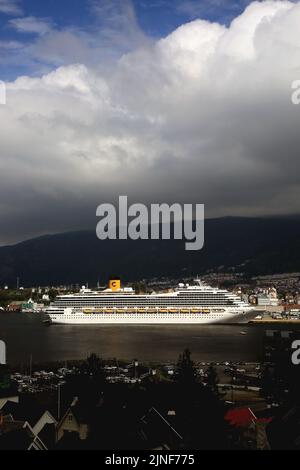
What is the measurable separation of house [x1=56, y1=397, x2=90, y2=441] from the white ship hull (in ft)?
89.5

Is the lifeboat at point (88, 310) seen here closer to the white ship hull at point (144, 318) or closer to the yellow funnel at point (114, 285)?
the white ship hull at point (144, 318)

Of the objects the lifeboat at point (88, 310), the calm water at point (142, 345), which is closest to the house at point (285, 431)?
the calm water at point (142, 345)

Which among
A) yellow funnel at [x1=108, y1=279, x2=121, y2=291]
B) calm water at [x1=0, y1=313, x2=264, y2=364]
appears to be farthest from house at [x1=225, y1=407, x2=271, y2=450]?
yellow funnel at [x1=108, y1=279, x2=121, y2=291]

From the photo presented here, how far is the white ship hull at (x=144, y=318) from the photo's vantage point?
115 feet

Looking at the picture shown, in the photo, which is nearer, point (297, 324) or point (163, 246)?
point (297, 324)

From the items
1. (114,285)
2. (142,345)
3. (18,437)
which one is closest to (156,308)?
(114,285)

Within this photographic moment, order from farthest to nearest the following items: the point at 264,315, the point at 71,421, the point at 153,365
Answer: the point at 264,315 < the point at 153,365 < the point at 71,421

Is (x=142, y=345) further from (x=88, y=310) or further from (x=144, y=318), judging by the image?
(x=88, y=310)

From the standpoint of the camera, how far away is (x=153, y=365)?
53.2 ft

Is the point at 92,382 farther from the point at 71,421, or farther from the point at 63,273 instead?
the point at 63,273
